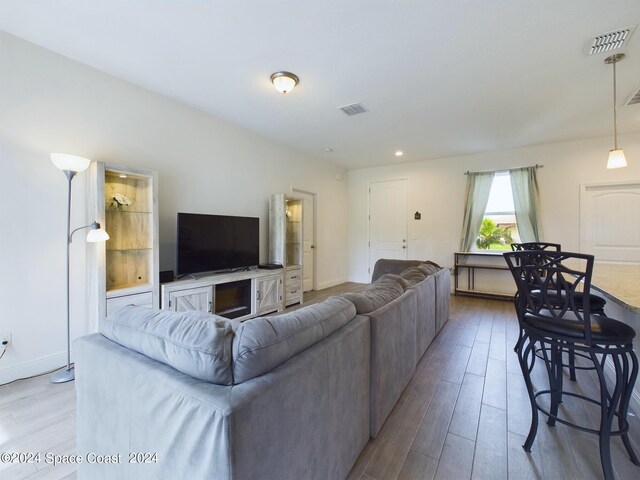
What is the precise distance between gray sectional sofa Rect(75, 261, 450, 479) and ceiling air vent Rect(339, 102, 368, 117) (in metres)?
2.79

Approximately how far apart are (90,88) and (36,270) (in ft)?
5.91

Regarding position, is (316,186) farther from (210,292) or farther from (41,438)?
(41,438)

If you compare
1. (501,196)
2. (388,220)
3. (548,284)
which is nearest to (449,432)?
(548,284)

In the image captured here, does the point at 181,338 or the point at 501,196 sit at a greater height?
the point at 501,196

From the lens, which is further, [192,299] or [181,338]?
[192,299]

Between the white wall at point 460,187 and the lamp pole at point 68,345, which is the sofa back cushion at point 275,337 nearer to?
the lamp pole at point 68,345

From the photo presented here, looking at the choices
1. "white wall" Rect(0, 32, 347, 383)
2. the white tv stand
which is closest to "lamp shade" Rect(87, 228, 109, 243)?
"white wall" Rect(0, 32, 347, 383)

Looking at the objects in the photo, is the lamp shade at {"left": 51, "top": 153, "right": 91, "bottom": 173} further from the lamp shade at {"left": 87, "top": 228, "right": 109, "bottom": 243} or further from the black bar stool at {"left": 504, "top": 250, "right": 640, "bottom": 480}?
the black bar stool at {"left": 504, "top": 250, "right": 640, "bottom": 480}

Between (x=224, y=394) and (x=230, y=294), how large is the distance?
309 cm

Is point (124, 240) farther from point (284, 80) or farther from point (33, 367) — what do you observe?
point (284, 80)

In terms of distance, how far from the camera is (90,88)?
2732 millimetres

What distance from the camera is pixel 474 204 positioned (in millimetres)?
5461

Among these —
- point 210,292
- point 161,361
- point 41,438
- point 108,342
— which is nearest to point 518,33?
point 161,361

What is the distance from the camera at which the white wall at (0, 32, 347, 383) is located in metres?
2.29
